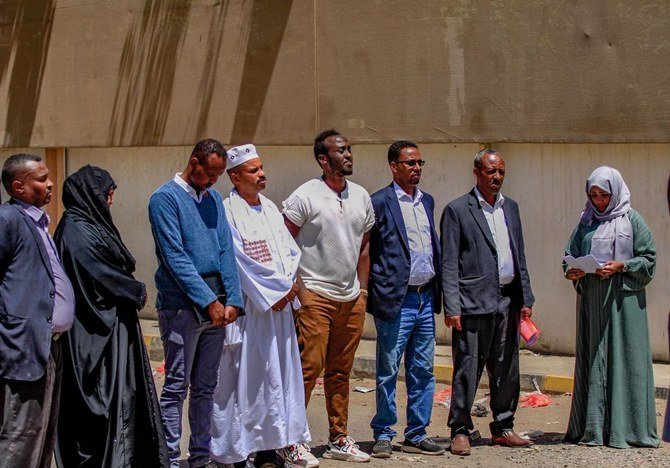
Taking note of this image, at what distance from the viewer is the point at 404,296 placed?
7496 millimetres

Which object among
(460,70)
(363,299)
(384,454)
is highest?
(460,70)

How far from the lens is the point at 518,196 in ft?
35.3

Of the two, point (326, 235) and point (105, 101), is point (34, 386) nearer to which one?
point (326, 235)

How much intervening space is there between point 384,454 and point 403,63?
4797 millimetres

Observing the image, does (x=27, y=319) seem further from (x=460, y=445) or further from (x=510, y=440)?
(x=510, y=440)

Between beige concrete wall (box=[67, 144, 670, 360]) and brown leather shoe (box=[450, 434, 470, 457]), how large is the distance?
307 cm

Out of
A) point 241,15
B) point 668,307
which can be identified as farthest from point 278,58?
point 668,307

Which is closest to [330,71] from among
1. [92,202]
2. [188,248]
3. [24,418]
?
[188,248]

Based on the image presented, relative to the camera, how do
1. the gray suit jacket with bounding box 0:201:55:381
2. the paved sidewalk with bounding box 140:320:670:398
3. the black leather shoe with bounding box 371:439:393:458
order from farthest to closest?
the paved sidewalk with bounding box 140:320:670:398, the black leather shoe with bounding box 371:439:393:458, the gray suit jacket with bounding box 0:201:55:381

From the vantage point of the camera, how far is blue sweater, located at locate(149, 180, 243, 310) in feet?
20.8

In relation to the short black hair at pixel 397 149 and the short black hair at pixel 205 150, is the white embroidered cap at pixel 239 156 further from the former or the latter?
the short black hair at pixel 397 149

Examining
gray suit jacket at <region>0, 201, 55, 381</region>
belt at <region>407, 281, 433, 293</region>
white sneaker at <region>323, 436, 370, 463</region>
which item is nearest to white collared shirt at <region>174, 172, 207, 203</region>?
gray suit jacket at <region>0, 201, 55, 381</region>

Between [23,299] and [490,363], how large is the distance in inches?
138

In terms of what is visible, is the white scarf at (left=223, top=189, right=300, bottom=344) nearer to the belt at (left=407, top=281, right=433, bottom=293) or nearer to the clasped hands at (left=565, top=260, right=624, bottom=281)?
the belt at (left=407, top=281, right=433, bottom=293)
